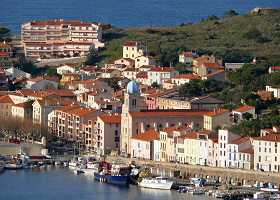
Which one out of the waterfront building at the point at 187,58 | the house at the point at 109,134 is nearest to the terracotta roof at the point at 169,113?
the house at the point at 109,134

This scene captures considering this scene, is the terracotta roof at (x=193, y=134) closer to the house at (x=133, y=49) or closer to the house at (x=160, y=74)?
the house at (x=160, y=74)

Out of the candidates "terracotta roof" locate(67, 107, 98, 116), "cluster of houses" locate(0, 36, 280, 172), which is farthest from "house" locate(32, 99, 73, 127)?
"terracotta roof" locate(67, 107, 98, 116)

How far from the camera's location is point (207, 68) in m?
125

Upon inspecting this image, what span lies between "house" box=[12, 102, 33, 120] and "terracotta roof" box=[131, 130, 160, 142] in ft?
60.5

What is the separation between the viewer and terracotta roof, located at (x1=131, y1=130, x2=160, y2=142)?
96.8 metres

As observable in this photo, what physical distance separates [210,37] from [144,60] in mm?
12557

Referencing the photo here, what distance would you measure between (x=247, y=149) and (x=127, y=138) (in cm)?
1399

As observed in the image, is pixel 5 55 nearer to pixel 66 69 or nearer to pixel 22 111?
pixel 66 69

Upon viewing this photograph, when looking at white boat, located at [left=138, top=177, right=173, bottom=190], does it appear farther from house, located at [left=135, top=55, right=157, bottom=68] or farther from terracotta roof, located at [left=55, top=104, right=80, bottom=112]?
house, located at [left=135, top=55, right=157, bottom=68]

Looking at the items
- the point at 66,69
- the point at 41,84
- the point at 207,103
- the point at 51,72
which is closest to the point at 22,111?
the point at 41,84

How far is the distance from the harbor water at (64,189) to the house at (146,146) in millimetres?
4459

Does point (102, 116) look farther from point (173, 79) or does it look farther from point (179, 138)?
point (173, 79)

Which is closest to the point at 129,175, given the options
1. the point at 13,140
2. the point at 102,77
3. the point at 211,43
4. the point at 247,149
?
the point at 247,149

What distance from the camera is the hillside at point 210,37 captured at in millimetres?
139250
